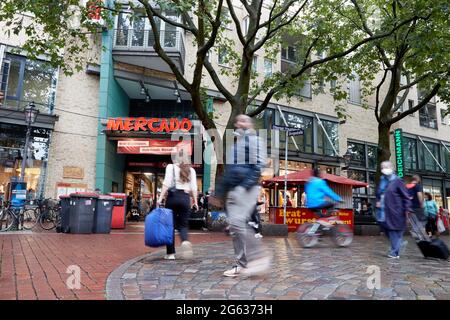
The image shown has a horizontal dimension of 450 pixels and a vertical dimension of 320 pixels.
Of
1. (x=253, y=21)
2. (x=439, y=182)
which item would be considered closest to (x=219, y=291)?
(x=253, y=21)

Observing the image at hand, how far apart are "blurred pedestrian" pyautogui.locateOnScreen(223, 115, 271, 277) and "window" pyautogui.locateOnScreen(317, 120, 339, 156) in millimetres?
21111

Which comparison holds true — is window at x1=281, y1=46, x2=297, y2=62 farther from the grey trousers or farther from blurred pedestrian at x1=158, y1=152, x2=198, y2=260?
the grey trousers

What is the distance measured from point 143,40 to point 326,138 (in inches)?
543

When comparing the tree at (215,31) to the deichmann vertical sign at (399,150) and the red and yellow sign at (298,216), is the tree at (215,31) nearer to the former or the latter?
the red and yellow sign at (298,216)

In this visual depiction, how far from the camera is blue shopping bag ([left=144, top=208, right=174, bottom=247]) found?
547 centimetres

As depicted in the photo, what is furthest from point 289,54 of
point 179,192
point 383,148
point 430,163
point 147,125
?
point 179,192

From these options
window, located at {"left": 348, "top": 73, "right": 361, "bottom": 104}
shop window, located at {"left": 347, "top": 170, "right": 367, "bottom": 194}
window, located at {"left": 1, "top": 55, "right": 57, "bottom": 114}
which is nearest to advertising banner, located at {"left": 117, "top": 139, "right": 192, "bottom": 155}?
window, located at {"left": 1, "top": 55, "right": 57, "bottom": 114}

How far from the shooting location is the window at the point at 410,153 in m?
29.1

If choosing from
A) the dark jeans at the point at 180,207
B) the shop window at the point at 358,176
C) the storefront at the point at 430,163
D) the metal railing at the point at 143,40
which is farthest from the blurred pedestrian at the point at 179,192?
the storefront at the point at 430,163

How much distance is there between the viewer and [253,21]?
515 inches

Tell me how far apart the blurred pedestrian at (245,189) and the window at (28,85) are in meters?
16.0

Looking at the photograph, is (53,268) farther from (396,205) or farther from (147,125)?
(147,125)

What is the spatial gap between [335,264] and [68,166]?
49.7 ft
